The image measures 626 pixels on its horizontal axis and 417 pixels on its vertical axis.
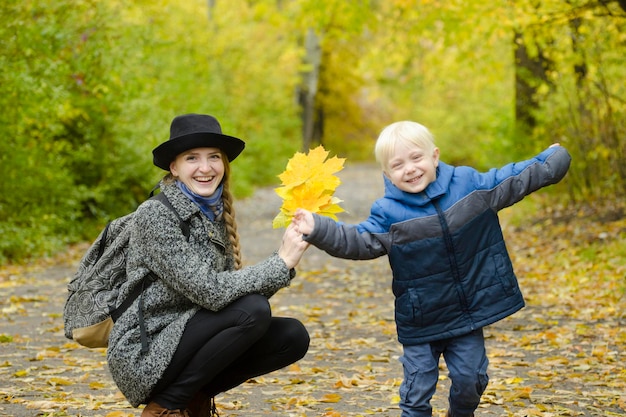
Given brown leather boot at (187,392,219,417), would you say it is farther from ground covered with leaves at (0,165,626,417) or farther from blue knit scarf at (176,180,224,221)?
blue knit scarf at (176,180,224,221)

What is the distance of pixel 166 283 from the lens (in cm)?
390

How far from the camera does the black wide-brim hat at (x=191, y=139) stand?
403 centimetres

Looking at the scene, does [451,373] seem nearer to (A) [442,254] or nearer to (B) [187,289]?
(A) [442,254]

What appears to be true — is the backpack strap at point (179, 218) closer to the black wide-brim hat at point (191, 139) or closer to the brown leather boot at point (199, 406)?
the black wide-brim hat at point (191, 139)

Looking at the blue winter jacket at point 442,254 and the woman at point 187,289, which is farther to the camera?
the blue winter jacket at point 442,254

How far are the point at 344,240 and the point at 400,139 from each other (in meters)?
0.54

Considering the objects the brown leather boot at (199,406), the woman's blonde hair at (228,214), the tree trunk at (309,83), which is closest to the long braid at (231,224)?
the woman's blonde hair at (228,214)

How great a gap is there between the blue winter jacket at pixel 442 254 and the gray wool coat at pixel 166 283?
484mm

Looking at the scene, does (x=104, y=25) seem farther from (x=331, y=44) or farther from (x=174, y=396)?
(x=331, y=44)

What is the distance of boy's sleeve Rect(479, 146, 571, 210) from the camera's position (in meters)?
4.08

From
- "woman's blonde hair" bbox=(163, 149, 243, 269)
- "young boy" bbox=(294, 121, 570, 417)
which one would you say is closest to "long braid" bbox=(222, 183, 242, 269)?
"woman's blonde hair" bbox=(163, 149, 243, 269)

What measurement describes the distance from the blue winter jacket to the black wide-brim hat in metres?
0.74

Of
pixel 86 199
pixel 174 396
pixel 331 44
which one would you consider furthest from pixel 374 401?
pixel 331 44

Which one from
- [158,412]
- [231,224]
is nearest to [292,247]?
[231,224]
